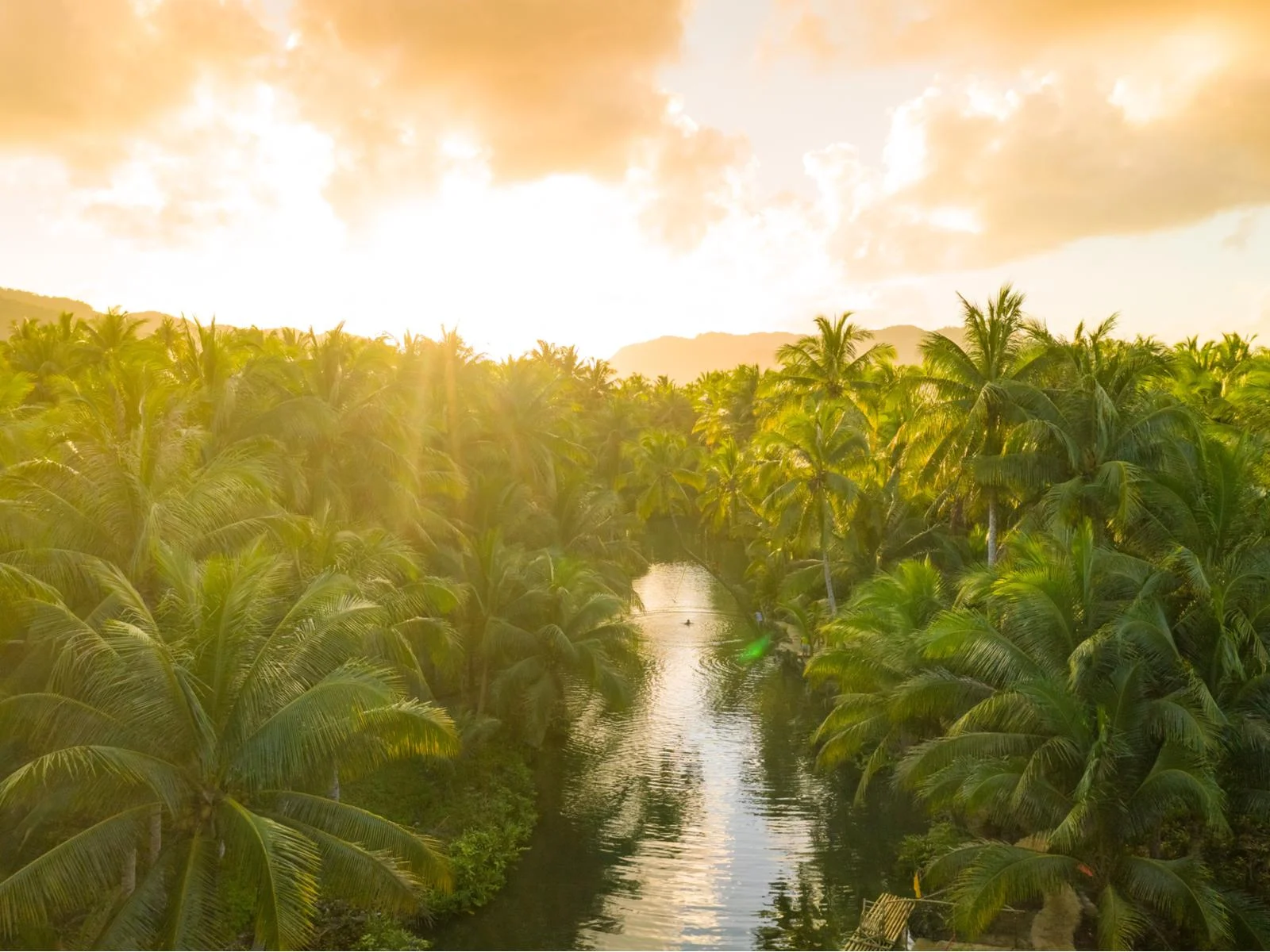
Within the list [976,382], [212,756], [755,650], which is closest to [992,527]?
[976,382]

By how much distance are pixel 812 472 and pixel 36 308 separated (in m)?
140

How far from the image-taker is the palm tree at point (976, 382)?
25938 millimetres

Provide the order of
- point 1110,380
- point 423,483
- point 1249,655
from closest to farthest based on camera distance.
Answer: point 1249,655, point 1110,380, point 423,483

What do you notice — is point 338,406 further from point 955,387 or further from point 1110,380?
point 1110,380

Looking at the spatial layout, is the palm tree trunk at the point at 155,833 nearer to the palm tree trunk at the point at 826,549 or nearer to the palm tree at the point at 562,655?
the palm tree at the point at 562,655

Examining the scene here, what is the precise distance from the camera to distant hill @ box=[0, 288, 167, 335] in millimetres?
127812

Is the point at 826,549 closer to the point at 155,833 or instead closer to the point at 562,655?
the point at 562,655

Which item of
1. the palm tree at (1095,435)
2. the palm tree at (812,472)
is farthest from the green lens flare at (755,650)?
the palm tree at (1095,435)

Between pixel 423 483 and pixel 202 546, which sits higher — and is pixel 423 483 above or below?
above

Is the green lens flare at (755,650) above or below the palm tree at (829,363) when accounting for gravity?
below

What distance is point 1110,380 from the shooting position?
2469 cm

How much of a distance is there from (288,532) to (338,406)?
383 inches

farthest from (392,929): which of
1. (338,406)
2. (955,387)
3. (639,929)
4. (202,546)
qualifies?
(955,387)

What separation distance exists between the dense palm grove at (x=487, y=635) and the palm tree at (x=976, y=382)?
0.10 meters
